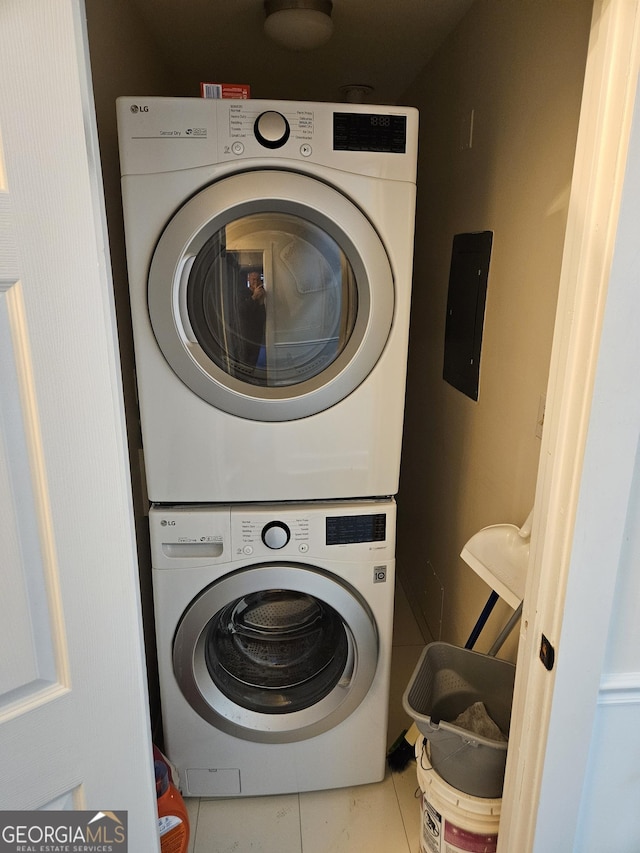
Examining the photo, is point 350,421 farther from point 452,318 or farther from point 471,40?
point 471,40

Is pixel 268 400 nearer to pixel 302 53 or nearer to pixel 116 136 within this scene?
pixel 116 136

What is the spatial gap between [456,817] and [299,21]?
2077mm

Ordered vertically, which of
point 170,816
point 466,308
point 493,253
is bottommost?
point 170,816

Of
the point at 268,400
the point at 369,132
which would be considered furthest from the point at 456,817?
the point at 369,132

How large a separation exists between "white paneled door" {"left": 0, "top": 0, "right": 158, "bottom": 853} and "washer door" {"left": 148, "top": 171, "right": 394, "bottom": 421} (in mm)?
495

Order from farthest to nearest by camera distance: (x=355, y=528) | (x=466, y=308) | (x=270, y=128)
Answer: (x=466, y=308), (x=355, y=528), (x=270, y=128)

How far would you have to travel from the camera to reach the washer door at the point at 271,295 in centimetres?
129

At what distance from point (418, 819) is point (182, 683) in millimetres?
767

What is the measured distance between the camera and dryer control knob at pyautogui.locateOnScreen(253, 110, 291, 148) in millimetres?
1245

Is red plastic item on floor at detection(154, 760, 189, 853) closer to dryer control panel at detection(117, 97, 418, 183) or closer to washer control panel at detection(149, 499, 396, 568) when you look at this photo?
washer control panel at detection(149, 499, 396, 568)

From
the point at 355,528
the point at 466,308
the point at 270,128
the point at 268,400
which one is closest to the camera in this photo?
the point at 270,128

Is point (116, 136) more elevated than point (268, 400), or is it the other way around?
point (116, 136)

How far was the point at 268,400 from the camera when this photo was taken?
1378 millimetres

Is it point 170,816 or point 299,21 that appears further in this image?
point 299,21
